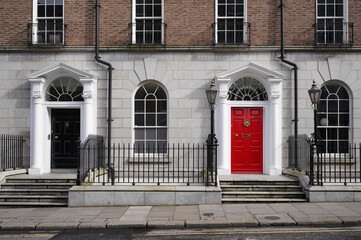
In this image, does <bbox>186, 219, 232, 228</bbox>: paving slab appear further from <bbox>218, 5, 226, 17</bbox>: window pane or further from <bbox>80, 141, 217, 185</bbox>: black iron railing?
<bbox>218, 5, 226, 17</bbox>: window pane

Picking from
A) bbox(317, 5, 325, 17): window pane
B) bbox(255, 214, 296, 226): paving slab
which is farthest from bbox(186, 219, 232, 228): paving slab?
bbox(317, 5, 325, 17): window pane

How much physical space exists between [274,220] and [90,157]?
19.7 ft

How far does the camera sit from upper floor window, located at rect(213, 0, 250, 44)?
42.8 feet

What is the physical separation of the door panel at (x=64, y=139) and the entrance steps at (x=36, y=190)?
5.31 ft

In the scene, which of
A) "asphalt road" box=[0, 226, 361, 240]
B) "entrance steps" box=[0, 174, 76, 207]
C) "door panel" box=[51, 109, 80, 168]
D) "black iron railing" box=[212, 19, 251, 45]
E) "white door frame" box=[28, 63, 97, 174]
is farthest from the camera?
"door panel" box=[51, 109, 80, 168]

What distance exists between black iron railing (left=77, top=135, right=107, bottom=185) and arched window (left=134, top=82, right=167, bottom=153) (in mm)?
1297

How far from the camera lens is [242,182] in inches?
442

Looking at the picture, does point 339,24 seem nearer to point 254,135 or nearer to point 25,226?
point 254,135

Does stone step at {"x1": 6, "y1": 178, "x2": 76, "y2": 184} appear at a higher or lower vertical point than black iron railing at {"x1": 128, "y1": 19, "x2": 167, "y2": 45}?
lower

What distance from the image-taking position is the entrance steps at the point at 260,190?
10.4 m

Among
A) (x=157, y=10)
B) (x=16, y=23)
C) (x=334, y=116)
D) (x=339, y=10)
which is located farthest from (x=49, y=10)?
(x=334, y=116)

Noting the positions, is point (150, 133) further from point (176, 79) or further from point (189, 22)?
point (189, 22)

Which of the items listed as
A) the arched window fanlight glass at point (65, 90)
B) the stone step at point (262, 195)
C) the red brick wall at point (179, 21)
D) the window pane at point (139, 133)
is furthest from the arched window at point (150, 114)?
the stone step at point (262, 195)

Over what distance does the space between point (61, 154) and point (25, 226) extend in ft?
18.2
